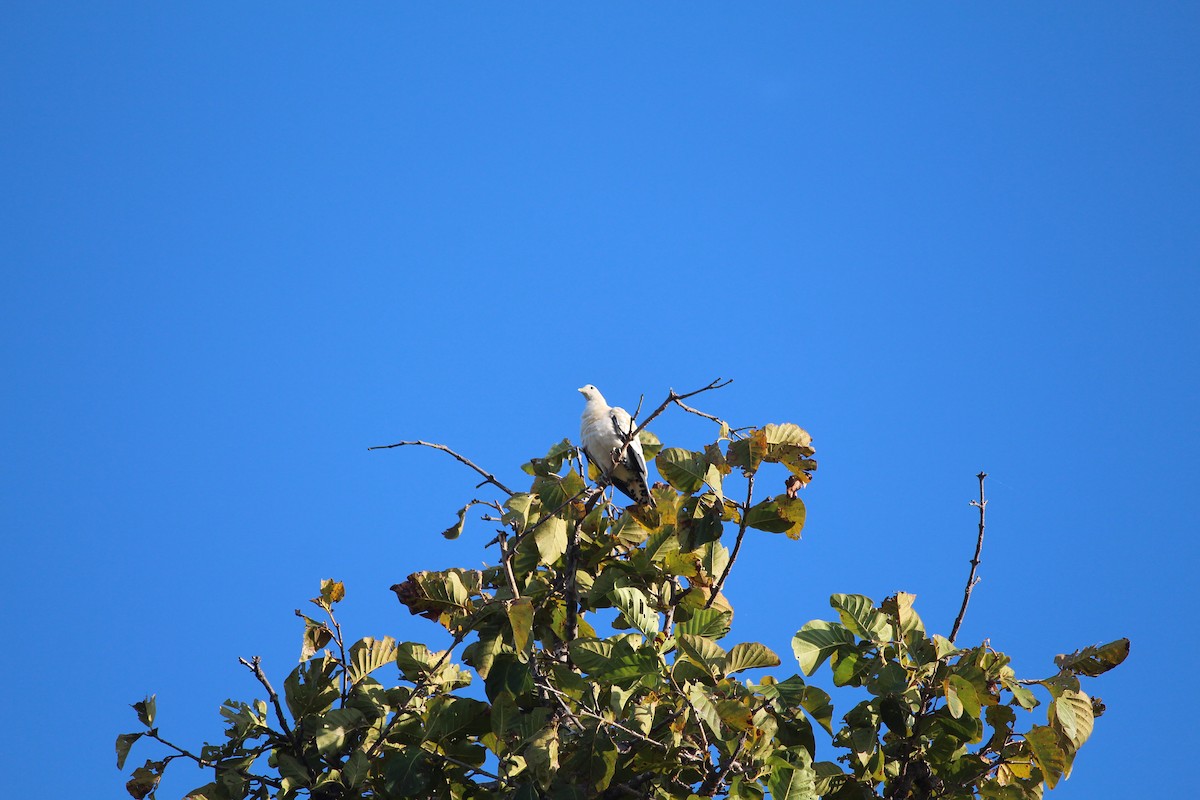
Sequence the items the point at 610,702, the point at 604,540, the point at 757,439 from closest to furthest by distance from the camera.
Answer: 1. the point at 610,702
2. the point at 757,439
3. the point at 604,540

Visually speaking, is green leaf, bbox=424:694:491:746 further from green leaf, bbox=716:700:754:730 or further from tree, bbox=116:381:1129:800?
green leaf, bbox=716:700:754:730

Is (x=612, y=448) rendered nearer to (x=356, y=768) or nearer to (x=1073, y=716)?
(x=356, y=768)

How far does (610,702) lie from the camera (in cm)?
390

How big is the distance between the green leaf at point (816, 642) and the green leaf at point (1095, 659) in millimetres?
916

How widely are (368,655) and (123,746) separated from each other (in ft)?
3.41

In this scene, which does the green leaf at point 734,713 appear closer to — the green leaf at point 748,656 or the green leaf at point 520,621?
the green leaf at point 748,656

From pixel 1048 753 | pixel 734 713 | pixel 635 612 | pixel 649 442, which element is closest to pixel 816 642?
pixel 734 713

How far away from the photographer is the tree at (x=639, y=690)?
3.97 meters

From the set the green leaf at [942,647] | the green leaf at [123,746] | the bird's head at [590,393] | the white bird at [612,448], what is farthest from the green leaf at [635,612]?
the bird's head at [590,393]

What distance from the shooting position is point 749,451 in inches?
178

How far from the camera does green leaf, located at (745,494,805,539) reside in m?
4.55

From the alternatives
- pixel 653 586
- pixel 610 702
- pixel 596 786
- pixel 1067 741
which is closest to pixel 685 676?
pixel 610 702

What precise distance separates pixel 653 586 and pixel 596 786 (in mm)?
1067

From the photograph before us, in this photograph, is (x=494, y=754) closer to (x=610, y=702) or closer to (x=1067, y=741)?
(x=610, y=702)
